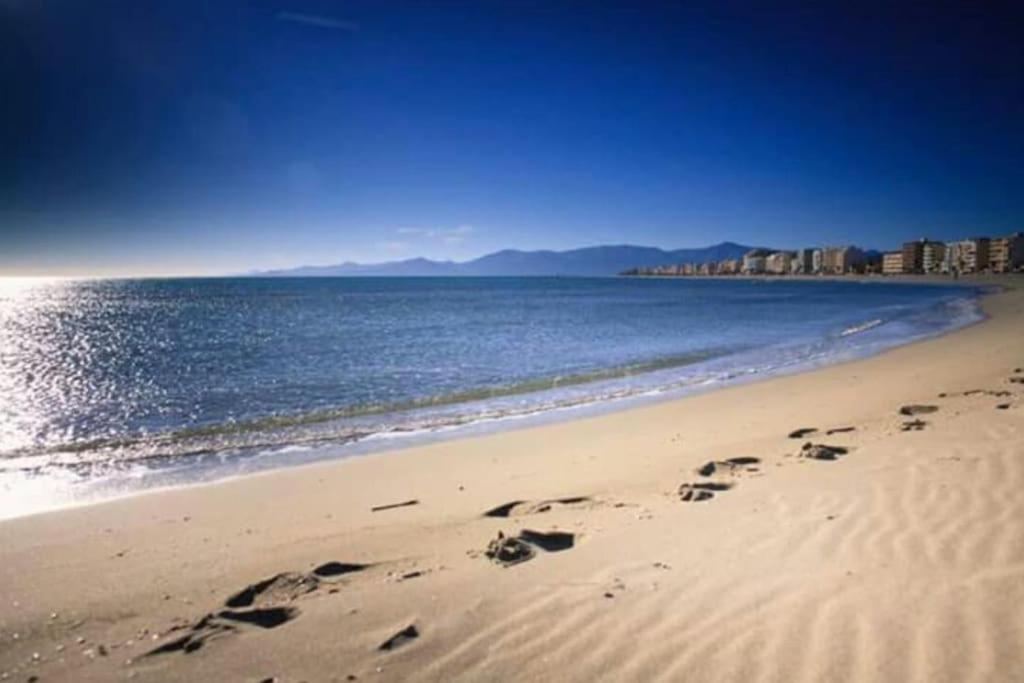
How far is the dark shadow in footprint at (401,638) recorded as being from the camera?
3832 mm

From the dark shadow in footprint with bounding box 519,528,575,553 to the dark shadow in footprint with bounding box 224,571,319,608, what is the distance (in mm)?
1875

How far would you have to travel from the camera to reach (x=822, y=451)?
824 cm

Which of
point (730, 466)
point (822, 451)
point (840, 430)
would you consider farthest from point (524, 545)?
→ point (840, 430)

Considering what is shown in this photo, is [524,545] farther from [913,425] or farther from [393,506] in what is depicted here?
[913,425]

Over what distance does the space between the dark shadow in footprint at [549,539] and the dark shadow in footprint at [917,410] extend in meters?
8.39

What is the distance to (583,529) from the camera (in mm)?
5824

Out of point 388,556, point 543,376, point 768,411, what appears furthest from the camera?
point 543,376

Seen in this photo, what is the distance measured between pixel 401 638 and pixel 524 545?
5.48 ft

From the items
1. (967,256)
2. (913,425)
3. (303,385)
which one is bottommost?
(303,385)

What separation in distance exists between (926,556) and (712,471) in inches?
121

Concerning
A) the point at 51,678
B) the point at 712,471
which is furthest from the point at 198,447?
the point at 712,471

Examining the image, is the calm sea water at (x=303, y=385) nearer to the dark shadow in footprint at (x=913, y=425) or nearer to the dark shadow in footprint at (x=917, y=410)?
the dark shadow in footprint at (x=917, y=410)

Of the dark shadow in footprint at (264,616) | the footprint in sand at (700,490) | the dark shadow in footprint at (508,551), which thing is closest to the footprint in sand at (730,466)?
the footprint in sand at (700,490)

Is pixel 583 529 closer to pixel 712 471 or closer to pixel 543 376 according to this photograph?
pixel 712 471
